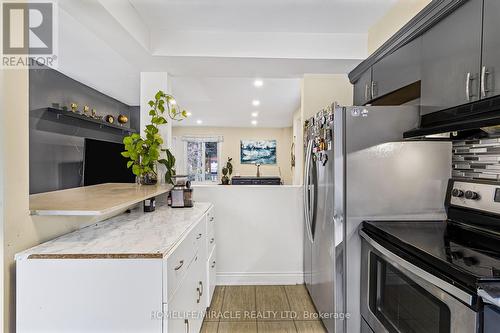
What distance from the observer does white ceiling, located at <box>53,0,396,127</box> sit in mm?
2047

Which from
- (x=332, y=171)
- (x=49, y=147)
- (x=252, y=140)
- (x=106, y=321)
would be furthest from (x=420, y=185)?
(x=252, y=140)

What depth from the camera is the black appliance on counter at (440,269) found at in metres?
0.94

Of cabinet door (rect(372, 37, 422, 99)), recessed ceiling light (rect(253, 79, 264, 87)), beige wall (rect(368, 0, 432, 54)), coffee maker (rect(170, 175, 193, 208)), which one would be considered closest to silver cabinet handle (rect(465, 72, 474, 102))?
cabinet door (rect(372, 37, 422, 99))

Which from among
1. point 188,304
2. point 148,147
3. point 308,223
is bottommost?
point 188,304

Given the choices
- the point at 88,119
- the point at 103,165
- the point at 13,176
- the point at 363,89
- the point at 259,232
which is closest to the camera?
the point at 13,176

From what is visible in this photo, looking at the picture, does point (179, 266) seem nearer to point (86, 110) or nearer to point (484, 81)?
point (484, 81)

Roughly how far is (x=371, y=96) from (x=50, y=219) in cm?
229

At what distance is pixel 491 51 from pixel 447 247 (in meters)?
0.85

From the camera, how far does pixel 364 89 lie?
2311mm

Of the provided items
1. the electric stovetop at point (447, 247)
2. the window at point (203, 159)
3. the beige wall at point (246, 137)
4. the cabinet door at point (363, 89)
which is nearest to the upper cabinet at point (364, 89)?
the cabinet door at point (363, 89)

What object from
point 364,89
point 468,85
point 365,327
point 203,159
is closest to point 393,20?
point 364,89

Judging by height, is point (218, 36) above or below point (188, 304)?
above

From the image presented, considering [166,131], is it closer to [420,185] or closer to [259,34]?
[259,34]

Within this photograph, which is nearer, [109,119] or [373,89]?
[373,89]
